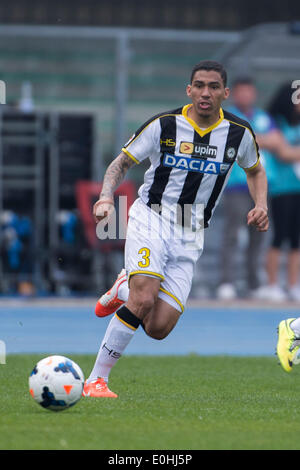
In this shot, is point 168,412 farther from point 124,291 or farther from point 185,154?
point 185,154

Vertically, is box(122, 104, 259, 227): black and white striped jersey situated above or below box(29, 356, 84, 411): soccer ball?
above

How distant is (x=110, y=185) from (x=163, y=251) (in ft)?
1.90

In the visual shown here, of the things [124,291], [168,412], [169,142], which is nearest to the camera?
[168,412]

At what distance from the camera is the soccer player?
6820 mm

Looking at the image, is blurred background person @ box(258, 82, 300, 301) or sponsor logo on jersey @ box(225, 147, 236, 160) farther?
blurred background person @ box(258, 82, 300, 301)

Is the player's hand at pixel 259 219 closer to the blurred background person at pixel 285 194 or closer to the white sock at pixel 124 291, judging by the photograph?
the white sock at pixel 124 291

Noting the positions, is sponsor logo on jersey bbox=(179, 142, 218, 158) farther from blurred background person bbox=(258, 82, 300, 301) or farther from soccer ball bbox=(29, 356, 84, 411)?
blurred background person bbox=(258, 82, 300, 301)

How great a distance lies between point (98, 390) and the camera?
678 cm

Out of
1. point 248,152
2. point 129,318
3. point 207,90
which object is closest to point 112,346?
point 129,318
